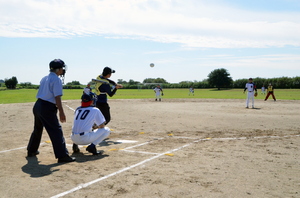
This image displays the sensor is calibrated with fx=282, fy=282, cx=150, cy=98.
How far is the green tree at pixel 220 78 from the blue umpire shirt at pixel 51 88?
99.6 metres

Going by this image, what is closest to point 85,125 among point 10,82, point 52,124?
point 52,124

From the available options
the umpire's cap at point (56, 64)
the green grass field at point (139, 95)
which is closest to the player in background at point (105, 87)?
the umpire's cap at point (56, 64)

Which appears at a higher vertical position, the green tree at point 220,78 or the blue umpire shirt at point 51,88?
the green tree at point 220,78

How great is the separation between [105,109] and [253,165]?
15.1ft

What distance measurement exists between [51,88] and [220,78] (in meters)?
101

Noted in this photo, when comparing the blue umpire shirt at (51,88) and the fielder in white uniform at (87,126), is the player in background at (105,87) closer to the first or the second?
the fielder in white uniform at (87,126)

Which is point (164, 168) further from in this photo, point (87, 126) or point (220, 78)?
point (220, 78)

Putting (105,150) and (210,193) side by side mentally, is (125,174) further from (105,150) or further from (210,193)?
(105,150)

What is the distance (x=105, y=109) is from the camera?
855cm

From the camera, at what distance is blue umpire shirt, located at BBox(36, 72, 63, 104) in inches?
227

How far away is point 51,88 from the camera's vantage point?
584cm

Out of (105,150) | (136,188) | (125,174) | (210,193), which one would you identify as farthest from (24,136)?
(210,193)

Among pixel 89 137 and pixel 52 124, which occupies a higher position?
pixel 52 124

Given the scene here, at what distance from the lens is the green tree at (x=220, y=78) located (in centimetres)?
10229
